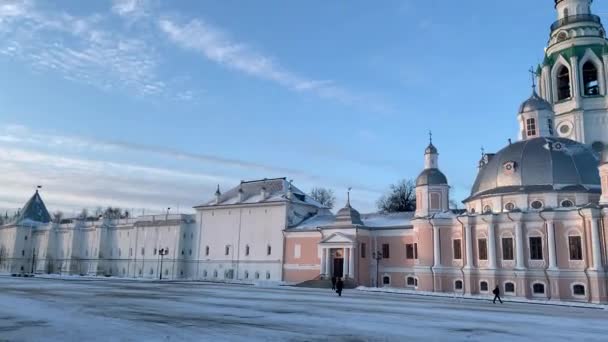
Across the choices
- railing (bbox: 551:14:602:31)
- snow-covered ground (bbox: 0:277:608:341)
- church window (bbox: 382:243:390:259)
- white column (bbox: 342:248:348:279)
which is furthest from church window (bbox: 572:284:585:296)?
railing (bbox: 551:14:602:31)

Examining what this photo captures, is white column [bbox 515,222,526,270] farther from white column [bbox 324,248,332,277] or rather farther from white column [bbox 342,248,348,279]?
white column [bbox 324,248,332,277]

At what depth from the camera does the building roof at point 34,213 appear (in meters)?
95.7

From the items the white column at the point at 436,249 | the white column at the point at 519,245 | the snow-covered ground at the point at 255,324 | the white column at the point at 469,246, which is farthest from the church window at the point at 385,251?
the snow-covered ground at the point at 255,324

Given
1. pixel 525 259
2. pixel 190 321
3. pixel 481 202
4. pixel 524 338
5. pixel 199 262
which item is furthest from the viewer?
pixel 199 262

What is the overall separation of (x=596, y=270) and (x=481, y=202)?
1018 centimetres

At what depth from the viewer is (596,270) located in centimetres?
3494

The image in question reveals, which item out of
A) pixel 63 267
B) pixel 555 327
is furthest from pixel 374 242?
pixel 63 267

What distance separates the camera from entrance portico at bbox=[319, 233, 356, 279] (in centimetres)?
4919

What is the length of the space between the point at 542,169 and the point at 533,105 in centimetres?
827

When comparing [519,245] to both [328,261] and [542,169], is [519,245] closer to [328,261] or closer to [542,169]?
[542,169]

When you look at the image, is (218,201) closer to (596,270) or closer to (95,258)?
(95,258)

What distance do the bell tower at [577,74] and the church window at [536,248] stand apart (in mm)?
15743

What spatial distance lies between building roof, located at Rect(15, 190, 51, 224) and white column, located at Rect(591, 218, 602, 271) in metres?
93.4

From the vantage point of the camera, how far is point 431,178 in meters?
47.3
